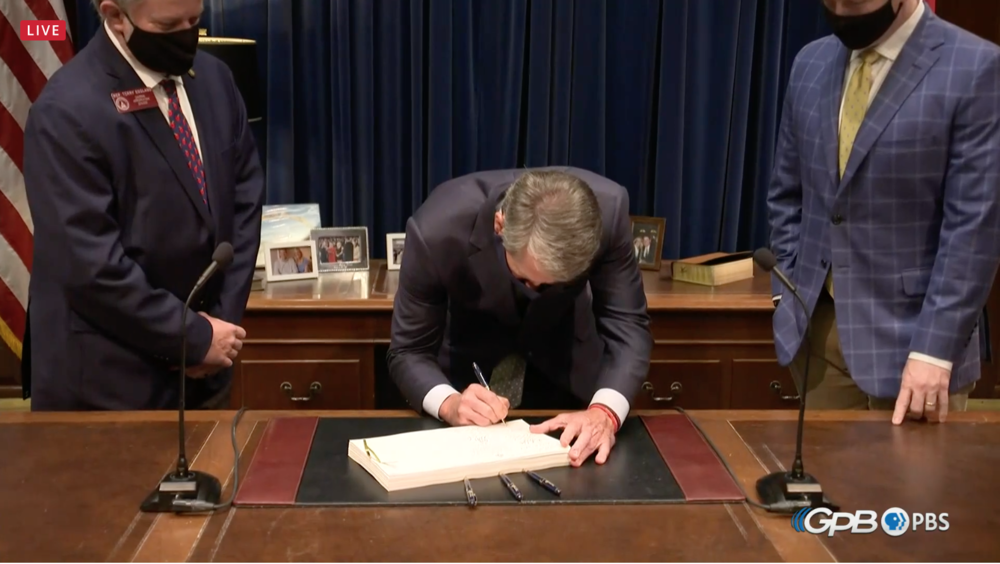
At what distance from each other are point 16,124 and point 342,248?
1217 mm

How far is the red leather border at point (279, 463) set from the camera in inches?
60.0

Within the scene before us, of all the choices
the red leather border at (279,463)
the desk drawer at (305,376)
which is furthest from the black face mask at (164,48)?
the desk drawer at (305,376)

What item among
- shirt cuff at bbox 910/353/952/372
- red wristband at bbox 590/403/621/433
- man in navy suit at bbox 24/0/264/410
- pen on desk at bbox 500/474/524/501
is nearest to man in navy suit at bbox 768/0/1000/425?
shirt cuff at bbox 910/353/952/372

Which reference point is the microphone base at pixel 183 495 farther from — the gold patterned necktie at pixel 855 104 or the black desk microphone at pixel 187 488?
the gold patterned necktie at pixel 855 104

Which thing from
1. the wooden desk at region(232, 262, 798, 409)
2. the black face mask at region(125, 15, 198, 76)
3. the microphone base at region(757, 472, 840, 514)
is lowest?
the wooden desk at region(232, 262, 798, 409)

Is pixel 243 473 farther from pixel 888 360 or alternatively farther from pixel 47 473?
pixel 888 360

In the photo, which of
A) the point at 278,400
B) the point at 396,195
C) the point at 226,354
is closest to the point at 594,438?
the point at 226,354

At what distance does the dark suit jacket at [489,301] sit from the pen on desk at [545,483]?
0.38 metres

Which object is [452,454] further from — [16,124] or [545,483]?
[16,124]

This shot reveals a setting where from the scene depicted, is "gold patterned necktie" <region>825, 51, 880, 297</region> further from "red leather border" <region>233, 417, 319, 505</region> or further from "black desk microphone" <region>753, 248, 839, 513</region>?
"red leather border" <region>233, 417, 319, 505</region>

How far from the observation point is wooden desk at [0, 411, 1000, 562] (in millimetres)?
1361

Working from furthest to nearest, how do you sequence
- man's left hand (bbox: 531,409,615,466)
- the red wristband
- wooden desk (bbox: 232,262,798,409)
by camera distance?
wooden desk (bbox: 232,262,798,409) → the red wristband → man's left hand (bbox: 531,409,615,466)

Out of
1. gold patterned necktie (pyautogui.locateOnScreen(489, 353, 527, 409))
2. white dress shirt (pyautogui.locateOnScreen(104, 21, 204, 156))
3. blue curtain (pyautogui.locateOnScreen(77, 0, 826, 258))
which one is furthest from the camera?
blue curtain (pyautogui.locateOnScreen(77, 0, 826, 258))

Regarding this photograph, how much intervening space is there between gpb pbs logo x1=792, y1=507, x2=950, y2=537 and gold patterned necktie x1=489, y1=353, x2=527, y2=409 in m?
0.78
